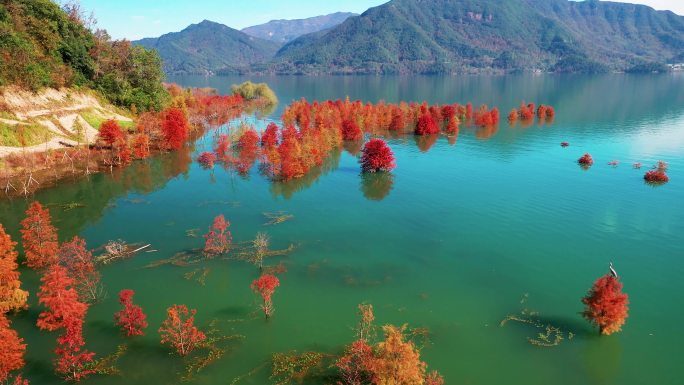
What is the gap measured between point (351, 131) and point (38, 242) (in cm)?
8161

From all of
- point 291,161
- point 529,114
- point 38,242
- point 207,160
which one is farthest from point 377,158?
point 529,114

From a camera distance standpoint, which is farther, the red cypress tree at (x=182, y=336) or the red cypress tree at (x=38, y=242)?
the red cypress tree at (x=38, y=242)

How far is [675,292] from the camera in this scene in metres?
42.0

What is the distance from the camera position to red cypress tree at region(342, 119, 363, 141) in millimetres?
115500

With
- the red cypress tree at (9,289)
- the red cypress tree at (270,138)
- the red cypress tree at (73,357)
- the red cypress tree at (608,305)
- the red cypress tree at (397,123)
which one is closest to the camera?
the red cypress tree at (73,357)

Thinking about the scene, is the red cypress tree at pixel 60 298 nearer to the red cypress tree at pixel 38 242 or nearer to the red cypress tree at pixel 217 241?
the red cypress tree at pixel 38 242

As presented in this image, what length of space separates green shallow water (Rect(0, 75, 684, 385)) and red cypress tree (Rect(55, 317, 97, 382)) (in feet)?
3.69

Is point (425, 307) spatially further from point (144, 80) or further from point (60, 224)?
point (144, 80)

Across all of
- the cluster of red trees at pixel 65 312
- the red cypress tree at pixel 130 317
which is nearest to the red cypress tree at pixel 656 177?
the cluster of red trees at pixel 65 312

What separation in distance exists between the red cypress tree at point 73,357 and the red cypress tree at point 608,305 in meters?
41.2

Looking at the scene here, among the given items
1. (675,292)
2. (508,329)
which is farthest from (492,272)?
(675,292)

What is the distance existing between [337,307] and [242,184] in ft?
144

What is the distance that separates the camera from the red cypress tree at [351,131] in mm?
115500

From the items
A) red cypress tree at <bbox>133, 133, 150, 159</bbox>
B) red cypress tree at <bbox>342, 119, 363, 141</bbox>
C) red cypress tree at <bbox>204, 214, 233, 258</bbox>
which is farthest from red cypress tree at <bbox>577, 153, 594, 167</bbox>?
red cypress tree at <bbox>133, 133, 150, 159</bbox>
